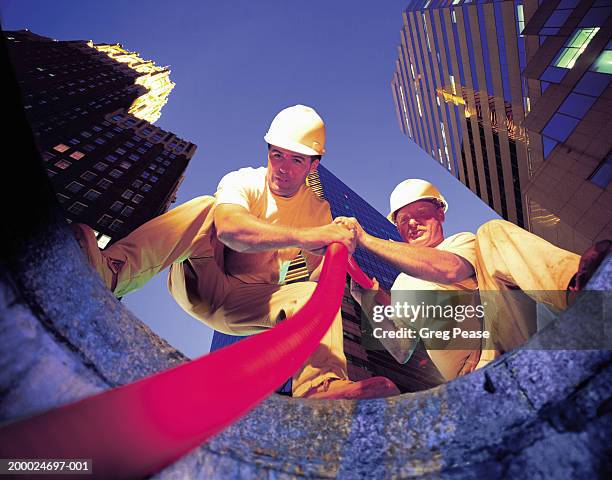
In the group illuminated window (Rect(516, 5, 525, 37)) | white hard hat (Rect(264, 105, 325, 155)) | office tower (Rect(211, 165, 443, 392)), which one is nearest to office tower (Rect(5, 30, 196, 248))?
office tower (Rect(211, 165, 443, 392))

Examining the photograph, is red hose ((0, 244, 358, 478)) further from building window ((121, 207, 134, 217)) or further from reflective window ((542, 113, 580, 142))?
building window ((121, 207, 134, 217))

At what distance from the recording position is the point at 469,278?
13.8ft

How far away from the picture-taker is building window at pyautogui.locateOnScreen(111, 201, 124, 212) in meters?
39.9

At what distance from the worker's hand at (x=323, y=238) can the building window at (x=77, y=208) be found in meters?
40.3

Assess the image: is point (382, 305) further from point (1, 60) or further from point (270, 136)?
point (1, 60)

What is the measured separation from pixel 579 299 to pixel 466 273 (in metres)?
2.49

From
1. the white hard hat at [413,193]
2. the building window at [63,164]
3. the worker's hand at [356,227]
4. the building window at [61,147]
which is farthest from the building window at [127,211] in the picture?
the worker's hand at [356,227]

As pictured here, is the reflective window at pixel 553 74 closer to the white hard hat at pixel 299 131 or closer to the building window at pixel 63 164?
the white hard hat at pixel 299 131

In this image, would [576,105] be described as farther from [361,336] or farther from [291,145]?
[361,336]

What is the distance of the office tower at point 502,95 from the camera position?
13040 mm

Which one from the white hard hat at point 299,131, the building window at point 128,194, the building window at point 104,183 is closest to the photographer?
the white hard hat at point 299,131

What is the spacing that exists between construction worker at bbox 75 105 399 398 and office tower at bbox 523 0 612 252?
41.5ft

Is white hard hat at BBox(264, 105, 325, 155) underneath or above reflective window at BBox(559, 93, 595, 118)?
underneath

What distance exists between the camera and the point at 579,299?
170cm
